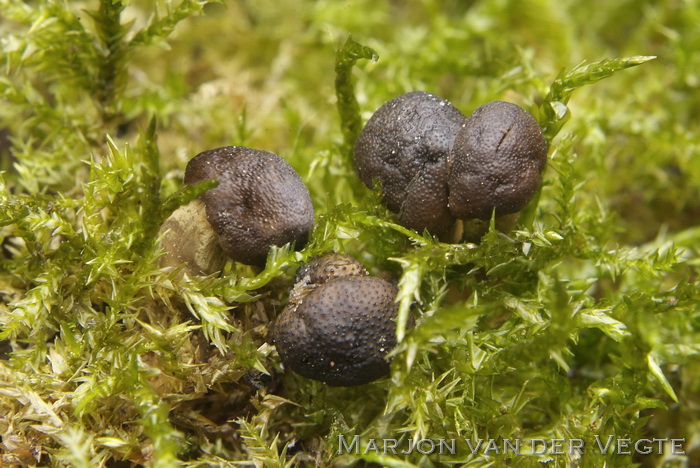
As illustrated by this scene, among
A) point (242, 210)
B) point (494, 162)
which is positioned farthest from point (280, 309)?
point (494, 162)

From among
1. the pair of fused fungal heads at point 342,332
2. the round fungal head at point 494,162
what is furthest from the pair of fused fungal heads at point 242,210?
the round fungal head at point 494,162

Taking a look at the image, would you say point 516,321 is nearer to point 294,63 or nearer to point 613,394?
point 613,394

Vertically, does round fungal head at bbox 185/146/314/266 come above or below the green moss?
above

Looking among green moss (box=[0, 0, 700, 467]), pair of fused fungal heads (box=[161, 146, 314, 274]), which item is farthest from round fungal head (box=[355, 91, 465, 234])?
pair of fused fungal heads (box=[161, 146, 314, 274])

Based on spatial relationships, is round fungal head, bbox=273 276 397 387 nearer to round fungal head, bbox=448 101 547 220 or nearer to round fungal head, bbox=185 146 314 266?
round fungal head, bbox=185 146 314 266

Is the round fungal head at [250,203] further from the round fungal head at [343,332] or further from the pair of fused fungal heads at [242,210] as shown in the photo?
the round fungal head at [343,332]

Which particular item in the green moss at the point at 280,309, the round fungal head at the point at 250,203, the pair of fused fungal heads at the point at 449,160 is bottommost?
the green moss at the point at 280,309

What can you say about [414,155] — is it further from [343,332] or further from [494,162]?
[343,332]
